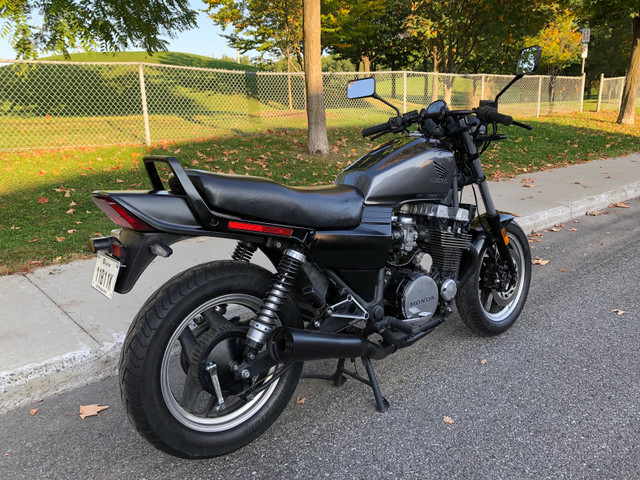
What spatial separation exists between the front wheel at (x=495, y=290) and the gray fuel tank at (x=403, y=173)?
0.76 metres

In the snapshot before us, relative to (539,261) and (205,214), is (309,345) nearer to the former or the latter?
(205,214)

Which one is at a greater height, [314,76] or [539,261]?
[314,76]

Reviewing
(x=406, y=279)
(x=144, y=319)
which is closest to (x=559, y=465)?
(x=406, y=279)

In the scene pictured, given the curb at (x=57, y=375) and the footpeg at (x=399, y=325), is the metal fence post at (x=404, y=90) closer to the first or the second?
the footpeg at (x=399, y=325)

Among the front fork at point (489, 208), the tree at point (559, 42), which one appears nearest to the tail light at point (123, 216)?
the front fork at point (489, 208)

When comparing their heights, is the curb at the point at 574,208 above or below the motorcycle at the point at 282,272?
below

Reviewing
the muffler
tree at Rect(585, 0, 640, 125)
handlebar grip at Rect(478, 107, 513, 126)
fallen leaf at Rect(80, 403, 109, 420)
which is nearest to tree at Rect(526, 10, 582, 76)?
tree at Rect(585, 0, 640, 125)

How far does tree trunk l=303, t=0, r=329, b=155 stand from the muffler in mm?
6848

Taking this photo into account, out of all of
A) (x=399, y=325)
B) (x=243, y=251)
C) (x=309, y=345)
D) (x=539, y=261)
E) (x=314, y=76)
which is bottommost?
(x=539, y=261)

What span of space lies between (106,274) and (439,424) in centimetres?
179

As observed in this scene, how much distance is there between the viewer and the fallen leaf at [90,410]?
2.65 m

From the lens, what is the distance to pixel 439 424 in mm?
2527

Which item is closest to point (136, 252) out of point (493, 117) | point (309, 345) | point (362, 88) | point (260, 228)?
point (260, 228)

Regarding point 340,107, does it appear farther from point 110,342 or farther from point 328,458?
point 328,458
